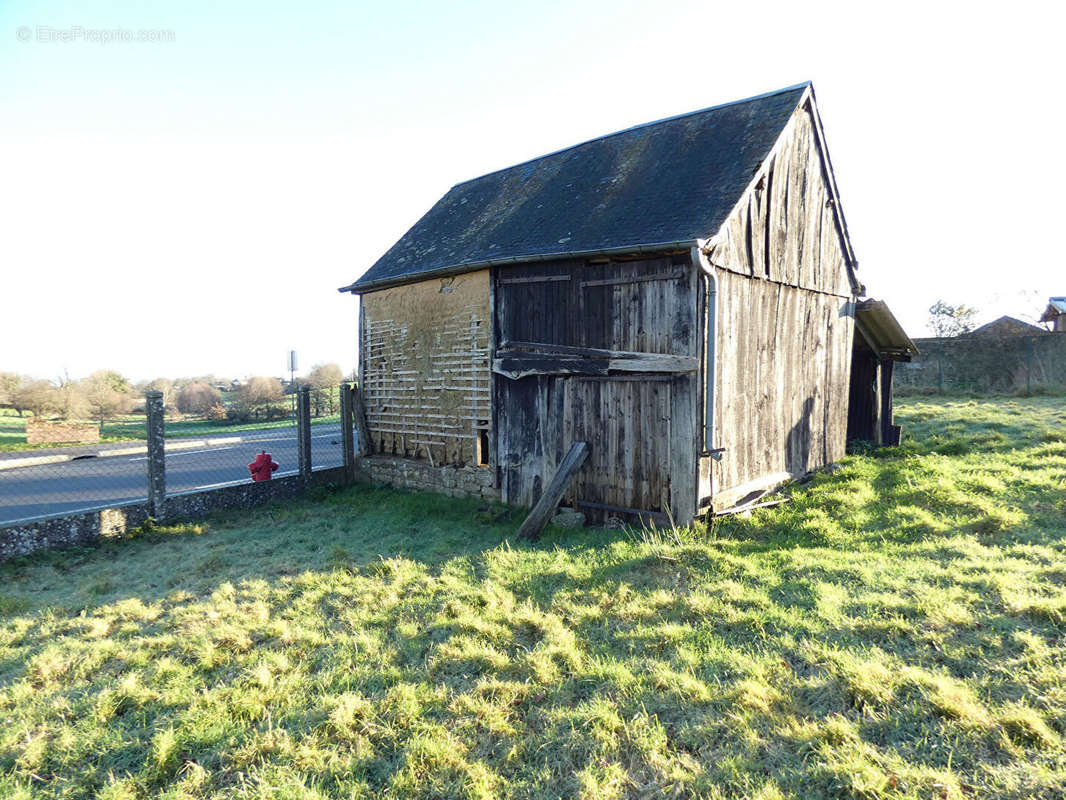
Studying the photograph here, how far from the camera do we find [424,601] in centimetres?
561

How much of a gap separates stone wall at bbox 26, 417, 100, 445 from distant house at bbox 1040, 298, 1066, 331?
44.3 m

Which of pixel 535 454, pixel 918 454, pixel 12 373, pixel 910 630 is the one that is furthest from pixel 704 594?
pixel 12 373

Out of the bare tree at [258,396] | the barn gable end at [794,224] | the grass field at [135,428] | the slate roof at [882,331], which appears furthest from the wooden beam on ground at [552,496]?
the bare tree at [258,396]

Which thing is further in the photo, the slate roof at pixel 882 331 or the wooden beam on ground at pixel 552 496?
the slate roof at pixel 882 331

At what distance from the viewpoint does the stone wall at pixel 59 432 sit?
1354 centimetres

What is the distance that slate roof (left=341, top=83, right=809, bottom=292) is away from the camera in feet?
25.6

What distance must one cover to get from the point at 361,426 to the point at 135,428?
Result: 1319 centimetres

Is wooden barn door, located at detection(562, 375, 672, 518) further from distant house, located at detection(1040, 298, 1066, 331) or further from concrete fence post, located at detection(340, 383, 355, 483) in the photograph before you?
distant house, located at detection(1040, 298, 1066, 331)

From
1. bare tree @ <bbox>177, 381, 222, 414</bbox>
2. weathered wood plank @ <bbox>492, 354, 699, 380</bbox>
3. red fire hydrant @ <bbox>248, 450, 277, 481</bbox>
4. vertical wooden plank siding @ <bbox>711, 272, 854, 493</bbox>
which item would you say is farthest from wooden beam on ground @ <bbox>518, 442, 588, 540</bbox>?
bare tree @ <bbox>177, 381, 222, 414</bbox>

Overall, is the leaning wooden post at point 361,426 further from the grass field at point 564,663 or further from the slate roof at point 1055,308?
the slate roof at point 1055,308

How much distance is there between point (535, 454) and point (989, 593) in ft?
19.3

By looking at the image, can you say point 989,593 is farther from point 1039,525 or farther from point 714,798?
point 714,798

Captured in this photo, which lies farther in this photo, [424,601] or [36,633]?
[424,601]

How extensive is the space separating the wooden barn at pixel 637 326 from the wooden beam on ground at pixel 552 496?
15.0 inches
